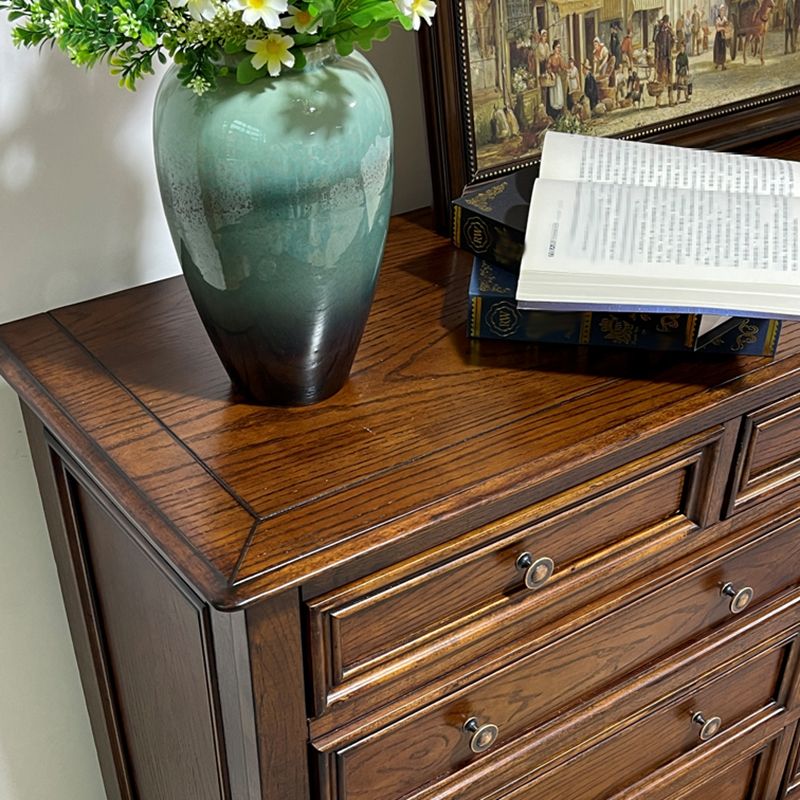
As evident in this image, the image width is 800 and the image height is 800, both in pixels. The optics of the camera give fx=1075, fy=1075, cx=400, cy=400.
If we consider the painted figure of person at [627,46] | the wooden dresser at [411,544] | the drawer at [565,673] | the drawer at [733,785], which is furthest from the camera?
the drawer at [733,785]

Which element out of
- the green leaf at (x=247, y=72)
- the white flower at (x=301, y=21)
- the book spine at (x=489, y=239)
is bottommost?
the book spine at (x=489, y=239)

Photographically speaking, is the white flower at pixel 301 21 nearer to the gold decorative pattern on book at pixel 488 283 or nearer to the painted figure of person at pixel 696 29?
the gold decorative pattern on book at pixel 488 283

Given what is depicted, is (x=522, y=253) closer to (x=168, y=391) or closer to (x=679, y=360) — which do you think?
(x=679, y=360)

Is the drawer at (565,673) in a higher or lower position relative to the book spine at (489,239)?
lower

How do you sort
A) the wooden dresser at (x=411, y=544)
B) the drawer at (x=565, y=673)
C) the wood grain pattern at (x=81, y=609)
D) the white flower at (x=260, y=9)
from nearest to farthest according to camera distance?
the white flower at (x=260, y=9), the wooden dresser at (x=411, y=544), the drawer at (x=565, y=673), the wood grain pattern at (x=81, y=609)

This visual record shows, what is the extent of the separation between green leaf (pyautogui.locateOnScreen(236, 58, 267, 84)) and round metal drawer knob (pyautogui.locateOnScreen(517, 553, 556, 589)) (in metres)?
0.37

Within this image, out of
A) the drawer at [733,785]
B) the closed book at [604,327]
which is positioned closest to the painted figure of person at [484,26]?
the closed book at [604,327]

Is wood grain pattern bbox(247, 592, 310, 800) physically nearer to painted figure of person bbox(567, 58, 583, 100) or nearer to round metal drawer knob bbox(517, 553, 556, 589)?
round metal drawer knob bbox(517, 553, 556, 589)

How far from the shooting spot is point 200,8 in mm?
577

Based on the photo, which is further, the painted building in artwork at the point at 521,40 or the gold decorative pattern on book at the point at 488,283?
the painted building in artwork at the point at 521,40

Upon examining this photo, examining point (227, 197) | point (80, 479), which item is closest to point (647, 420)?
point (227, 197)

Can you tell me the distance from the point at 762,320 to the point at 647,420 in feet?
0.41

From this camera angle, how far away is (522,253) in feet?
2.68

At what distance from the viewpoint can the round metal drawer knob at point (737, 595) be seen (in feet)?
3.14
